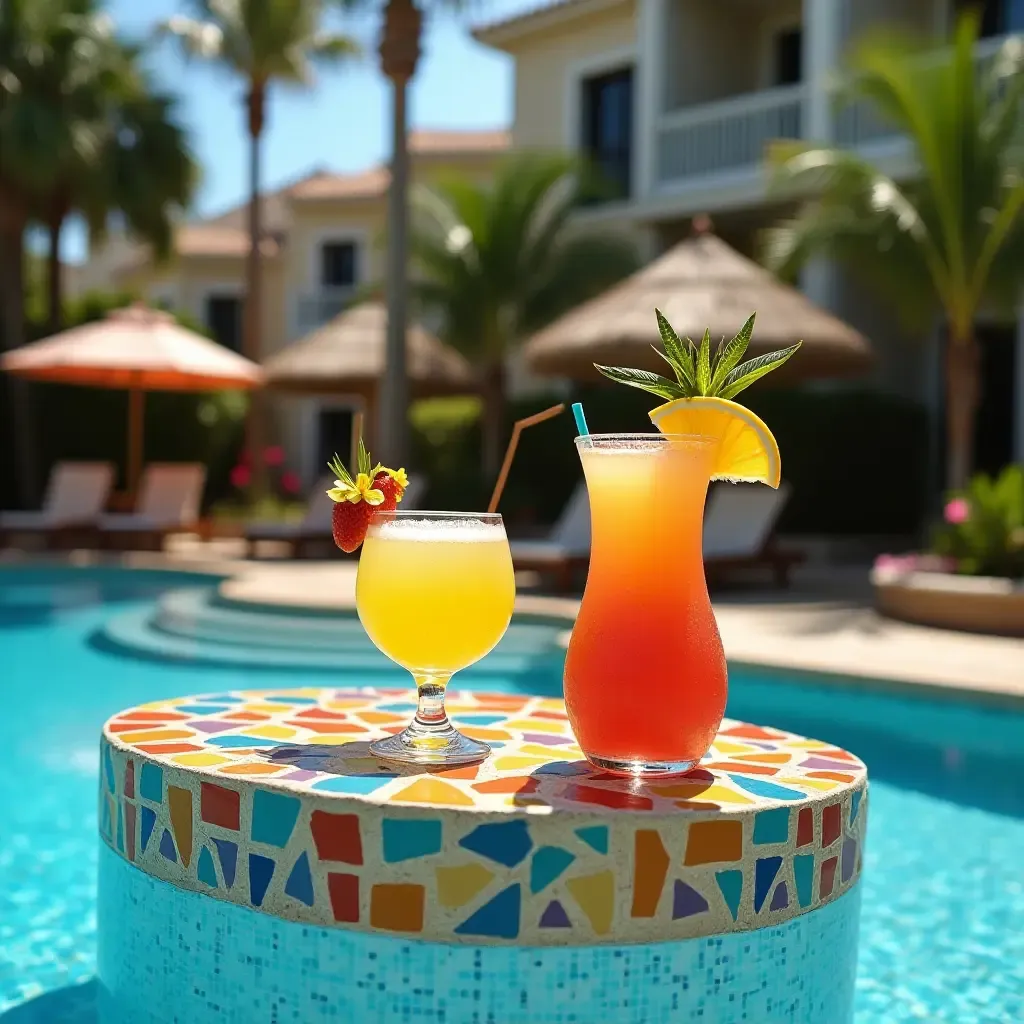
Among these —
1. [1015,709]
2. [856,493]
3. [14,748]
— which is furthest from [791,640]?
[856,493]

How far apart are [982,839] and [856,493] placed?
10.8 metres

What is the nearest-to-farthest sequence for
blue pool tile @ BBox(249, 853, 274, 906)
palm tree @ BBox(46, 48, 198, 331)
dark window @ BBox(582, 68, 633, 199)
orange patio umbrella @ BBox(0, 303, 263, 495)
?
blue pool tile @ BBox(249, 853, 274, 906) < orange patio umbrella @ BBox(0, 303, 263, 495) < palm tree @ BBox(46, 48, 198, 331) < dark window @ BBox(582, 68, 633, 199)

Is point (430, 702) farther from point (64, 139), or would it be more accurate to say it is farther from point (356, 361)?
point (64, 139)

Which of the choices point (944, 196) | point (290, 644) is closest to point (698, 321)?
point (944, 196)

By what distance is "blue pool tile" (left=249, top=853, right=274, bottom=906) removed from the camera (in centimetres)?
181

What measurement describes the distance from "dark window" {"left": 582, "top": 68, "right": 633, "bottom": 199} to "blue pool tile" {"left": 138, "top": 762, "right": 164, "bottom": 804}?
1811cm

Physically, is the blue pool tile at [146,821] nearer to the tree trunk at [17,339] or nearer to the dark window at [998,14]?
the dark window at [998,14]

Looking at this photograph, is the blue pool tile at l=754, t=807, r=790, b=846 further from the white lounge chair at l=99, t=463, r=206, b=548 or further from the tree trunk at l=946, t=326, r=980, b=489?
the white lounge chair at l=99, t=463, r=206, b=548

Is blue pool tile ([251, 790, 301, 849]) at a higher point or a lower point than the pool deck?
higher

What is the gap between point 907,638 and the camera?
764cm

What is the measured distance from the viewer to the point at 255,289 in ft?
64.1

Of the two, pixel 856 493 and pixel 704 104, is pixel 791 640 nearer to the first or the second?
pixel 856 493

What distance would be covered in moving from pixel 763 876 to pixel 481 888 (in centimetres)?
40

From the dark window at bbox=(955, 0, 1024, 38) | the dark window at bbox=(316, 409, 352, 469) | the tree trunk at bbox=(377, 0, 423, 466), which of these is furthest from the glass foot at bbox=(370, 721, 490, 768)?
the dark window at bbox=(316, 409, 352, 469)
